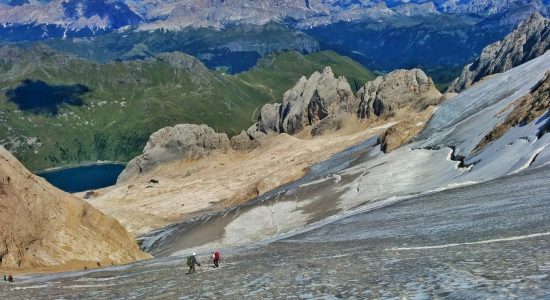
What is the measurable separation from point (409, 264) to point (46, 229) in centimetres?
4772

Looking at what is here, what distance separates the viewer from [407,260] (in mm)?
24969

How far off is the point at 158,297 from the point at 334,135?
551ft

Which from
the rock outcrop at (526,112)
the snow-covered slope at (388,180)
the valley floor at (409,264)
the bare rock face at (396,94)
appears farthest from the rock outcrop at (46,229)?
the bare rock face at (396,94)

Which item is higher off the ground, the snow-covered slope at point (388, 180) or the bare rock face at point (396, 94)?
the bare rock face at point (396, 94)

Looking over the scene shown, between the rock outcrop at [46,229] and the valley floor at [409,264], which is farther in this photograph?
the rock outcrop at [46,229]

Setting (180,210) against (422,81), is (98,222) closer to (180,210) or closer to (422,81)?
(180,210)

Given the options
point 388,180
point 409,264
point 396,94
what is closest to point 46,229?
point 409,264

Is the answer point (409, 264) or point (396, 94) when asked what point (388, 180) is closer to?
point (409, 264)

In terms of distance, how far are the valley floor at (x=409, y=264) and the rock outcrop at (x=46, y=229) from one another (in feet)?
54.7

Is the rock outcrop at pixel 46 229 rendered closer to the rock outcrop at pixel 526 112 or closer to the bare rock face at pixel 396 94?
the rock outcrop at pixel 526 112

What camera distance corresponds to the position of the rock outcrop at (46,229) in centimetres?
5612

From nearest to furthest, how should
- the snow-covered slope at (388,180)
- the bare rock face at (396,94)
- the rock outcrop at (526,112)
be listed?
the snow-covered slope at (388,180) < the rock outcrop at (526,112) < the bare rock face at (396,94)

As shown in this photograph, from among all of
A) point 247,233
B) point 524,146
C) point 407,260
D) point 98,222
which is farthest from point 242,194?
point 407,260

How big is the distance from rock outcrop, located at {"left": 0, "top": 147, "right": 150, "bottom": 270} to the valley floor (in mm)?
16671
